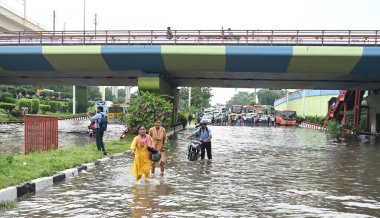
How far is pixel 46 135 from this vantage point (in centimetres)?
1515

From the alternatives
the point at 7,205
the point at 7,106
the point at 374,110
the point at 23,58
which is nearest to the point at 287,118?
the point at 374,110

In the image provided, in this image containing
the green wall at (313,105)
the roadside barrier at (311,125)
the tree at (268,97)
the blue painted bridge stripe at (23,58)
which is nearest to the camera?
the blue painted bridge stripe at (23,58)

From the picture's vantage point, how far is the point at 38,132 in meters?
14.8

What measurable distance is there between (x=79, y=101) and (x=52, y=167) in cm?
6012

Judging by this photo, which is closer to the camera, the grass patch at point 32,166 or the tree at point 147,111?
the grass patch at point 32,166

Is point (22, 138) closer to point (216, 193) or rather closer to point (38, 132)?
point (38, 132)

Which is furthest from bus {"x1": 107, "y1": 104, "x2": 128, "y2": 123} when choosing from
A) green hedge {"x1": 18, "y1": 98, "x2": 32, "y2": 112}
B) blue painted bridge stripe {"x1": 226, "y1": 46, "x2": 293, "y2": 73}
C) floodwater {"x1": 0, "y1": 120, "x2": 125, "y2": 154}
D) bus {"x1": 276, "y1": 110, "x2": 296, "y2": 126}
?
Answer: blue painted bridge stripe {"x1": 226, "y1": 46, "x2": 293, "y2": 73}

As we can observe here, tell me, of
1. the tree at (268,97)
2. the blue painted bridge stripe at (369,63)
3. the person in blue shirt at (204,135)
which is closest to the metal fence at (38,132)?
the person in blue shirt at (204,135)

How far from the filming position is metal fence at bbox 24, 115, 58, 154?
47.3 ft

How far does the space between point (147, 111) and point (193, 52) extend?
174 inches

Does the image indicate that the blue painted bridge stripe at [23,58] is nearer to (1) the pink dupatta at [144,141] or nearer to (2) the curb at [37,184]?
(2) the curb at [37,184]

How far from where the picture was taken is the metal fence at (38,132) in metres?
14.4

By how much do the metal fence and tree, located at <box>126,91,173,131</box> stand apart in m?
8.25

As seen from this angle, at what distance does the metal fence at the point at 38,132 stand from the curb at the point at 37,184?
3.28m
